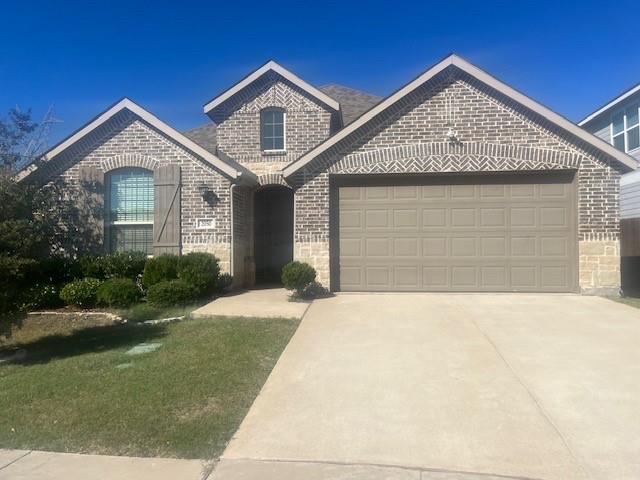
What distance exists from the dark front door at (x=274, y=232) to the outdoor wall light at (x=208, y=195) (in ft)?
9.90

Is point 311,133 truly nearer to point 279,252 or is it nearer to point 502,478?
point 279,252

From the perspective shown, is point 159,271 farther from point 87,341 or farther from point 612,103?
point 612,103

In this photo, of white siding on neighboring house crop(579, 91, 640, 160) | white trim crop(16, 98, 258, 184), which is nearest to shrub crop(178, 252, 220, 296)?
white trim crop(16, 98, 258, 184)

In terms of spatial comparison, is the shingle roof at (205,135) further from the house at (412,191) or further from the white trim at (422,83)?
the white trim at (422,83)

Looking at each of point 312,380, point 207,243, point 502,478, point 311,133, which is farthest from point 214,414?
point 311,133

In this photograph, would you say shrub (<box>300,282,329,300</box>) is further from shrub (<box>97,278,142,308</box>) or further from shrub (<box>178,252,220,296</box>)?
shrub (<box>97,278,142,308</box>)

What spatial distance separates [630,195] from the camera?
10.8 meters

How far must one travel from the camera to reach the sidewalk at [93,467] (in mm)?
3627

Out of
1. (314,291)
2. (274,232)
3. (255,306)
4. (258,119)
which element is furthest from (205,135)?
(255,306)

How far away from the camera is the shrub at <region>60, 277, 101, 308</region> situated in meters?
10.4

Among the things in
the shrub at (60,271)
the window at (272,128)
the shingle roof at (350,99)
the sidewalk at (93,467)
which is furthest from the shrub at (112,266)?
the shingle roof at (350,99)

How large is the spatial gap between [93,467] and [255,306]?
6.41 metres

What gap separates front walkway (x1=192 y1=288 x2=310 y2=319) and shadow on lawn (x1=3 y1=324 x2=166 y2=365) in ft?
4.02

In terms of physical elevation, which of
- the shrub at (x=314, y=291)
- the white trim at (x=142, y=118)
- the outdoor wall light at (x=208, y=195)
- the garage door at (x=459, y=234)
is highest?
the white trim at (x=142, y=118)
